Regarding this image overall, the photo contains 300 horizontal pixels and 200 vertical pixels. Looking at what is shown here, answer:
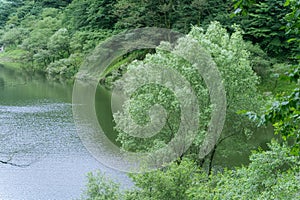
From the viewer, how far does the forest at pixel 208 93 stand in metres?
7.55

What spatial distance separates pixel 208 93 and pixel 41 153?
10177 mm

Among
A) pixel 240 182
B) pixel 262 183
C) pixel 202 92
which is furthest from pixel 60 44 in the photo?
pixel 262 183

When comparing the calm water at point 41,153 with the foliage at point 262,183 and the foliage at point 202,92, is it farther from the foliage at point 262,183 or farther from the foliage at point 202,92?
the foliage at point 262,183

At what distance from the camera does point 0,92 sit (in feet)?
137

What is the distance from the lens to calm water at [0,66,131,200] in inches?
701

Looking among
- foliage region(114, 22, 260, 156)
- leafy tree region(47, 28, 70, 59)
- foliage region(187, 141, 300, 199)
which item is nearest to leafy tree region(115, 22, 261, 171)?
foliage region(114, 22, 260, 156)

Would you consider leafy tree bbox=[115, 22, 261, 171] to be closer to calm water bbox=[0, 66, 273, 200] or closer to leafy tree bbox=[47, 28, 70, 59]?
calm water bbox=[0, 66, 273, 200]

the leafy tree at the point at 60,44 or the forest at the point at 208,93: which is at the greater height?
the forest at the point at 208,93

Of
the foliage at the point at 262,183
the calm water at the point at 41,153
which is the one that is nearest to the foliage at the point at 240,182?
the foliage at the point at 262,183

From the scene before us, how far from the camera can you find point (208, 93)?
1644cm

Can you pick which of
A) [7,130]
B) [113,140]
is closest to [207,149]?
[113,140]

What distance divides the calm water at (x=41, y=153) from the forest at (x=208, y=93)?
1.56m

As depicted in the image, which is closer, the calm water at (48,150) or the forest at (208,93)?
the forest at (208,93)

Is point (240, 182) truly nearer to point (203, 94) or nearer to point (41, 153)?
point (203, 94)
